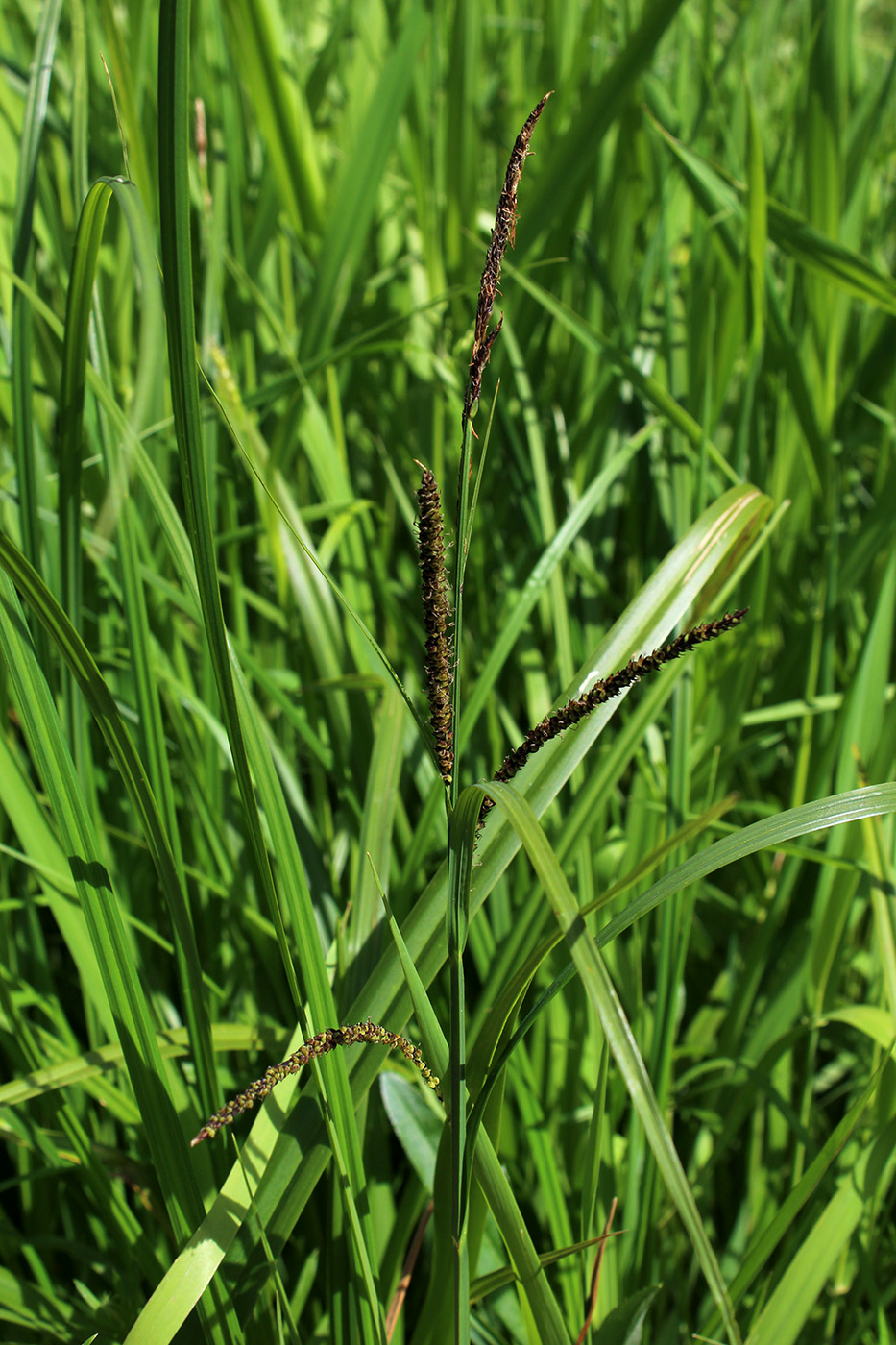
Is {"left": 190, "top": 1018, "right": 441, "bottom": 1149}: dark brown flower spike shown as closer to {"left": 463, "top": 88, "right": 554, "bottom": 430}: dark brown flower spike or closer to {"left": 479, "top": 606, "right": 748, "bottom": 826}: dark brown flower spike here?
{"left": 479, "top": 606, "right": 748, "bottom": 826}: dark brown flower spike

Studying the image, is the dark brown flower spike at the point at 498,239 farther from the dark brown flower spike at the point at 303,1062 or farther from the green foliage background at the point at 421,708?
the dark brown flower spike at the point at 303,1062

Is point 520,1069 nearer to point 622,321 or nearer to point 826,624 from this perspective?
point 826,624

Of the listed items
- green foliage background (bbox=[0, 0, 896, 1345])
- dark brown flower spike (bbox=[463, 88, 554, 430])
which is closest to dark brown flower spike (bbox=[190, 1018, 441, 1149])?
green foliage background (bbox=[0, 0, 896, 1345])

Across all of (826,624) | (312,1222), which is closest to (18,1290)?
(312,1222)

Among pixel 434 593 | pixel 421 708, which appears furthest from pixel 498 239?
pixel 421 708

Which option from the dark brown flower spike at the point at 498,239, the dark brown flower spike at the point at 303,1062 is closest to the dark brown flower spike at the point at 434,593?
the dark brown flower spike at the point at 498,239
